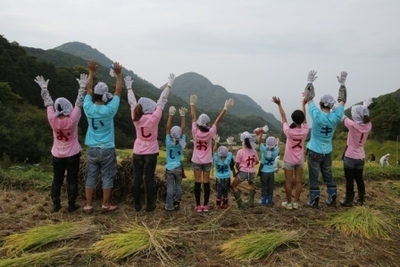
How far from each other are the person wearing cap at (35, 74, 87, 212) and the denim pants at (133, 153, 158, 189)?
3.14 ft

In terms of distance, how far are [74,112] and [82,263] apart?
2.69 m

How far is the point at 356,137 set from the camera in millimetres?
6984

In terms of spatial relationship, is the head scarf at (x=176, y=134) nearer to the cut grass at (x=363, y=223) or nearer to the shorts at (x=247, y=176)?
the shorts at (x=247, y=176)

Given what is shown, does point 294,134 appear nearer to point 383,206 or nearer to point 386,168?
point 383,206

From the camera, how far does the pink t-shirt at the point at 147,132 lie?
6289 mm

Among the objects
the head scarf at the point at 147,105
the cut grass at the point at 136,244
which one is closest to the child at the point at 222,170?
the head scarf at the point at 147,105

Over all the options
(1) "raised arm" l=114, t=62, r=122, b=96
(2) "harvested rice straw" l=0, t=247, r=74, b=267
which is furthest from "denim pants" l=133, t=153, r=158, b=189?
(2) "harvested rice straw" l=0, t=247, r=74, b=267

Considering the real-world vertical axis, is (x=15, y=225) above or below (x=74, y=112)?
below

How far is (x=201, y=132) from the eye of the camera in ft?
21.5

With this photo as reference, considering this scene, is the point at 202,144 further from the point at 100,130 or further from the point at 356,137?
the point at 356,137

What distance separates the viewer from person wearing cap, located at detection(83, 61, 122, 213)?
20.1 feet

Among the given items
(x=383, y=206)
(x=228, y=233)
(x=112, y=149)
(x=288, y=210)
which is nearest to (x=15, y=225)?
(x=112, y=149)

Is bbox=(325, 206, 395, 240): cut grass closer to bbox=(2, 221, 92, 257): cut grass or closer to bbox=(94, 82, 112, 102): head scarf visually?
bbox=(2, 221, 92, 257): cut grass

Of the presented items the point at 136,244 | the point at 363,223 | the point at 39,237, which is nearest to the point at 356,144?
the point at 363,223
